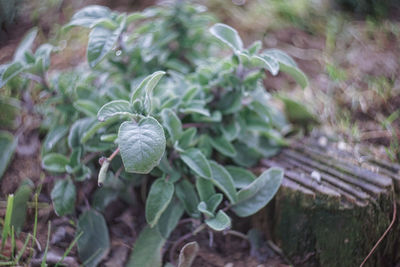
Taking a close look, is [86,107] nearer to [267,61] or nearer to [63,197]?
[63,197]

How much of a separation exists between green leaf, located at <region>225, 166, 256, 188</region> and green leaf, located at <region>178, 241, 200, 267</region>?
0.27 meters

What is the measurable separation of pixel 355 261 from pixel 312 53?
1352 millimetres

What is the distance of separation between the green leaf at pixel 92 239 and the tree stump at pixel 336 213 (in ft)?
1.82

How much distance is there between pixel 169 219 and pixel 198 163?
23cm

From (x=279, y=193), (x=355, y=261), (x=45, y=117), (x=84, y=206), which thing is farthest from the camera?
(x=45, y=117)

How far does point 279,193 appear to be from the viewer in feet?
4.28

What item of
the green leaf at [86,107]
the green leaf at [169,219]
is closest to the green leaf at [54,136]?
the green leaf at [86,107]

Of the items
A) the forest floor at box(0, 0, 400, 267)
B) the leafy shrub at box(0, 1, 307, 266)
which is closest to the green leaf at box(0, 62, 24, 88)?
the leafy shrub at box(0, 1, 307, 266)

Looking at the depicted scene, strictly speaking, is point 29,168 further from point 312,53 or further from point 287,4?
point 287,4

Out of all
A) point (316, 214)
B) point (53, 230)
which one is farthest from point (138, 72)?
point (316, 214)

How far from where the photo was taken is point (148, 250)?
4.08 feet

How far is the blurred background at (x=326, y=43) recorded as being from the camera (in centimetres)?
173

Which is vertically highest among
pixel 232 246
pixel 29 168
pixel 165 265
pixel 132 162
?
pixel 132 162

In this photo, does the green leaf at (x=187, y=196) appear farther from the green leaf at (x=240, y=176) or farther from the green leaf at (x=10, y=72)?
the green leaf at (x=10, y=72)
